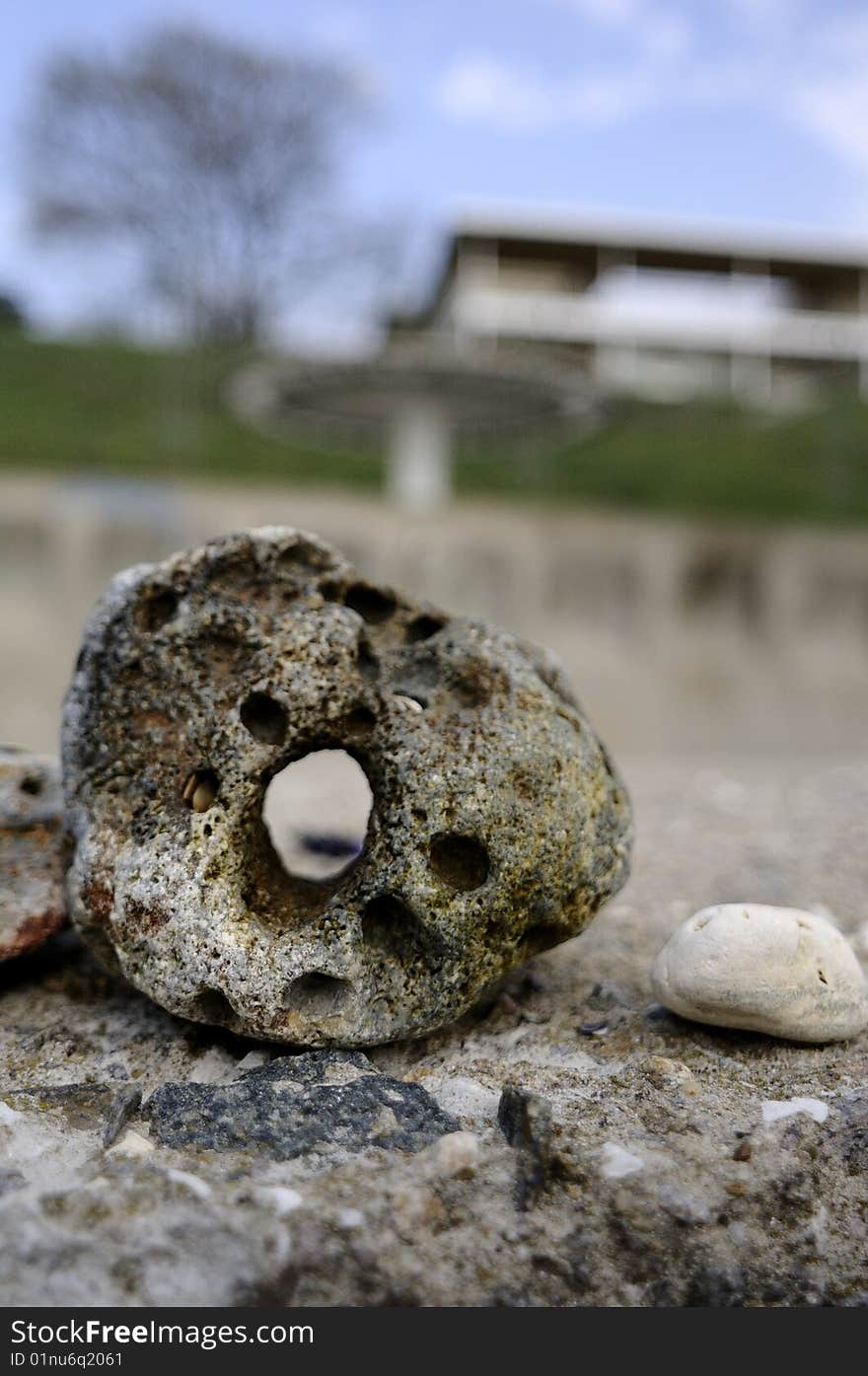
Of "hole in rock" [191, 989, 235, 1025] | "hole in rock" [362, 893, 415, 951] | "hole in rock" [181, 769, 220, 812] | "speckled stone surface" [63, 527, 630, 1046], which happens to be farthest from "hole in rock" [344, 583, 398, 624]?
"hole in rock" [191, 989, 235, 1025]

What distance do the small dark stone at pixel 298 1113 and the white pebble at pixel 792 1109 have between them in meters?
0.80

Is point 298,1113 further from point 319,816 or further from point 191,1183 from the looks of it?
point 319,816

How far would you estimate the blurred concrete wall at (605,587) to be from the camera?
14375mm

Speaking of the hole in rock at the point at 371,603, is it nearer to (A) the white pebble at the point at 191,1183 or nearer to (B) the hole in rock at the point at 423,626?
(B) the hole in rock at the point at 423,626

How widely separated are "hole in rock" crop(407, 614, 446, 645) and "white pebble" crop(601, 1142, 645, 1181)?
172cm

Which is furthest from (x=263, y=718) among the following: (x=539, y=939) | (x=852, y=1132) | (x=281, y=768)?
(x=852, y=1132)

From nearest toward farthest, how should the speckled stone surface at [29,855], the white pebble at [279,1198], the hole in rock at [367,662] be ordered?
1. the white pebble at [279,1198]
2. the hole in rock at [367,662]
3. the speckled stone surface at [29,855]

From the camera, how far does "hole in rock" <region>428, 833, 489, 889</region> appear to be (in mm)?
3121

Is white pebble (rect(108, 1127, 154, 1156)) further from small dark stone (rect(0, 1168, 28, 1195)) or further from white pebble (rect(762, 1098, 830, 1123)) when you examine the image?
white pebble (rect(762, 1098, 830, 1123))

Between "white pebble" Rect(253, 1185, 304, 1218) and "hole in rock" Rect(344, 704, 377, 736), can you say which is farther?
"hole in rock" Rect(344, 704, 377, 736)

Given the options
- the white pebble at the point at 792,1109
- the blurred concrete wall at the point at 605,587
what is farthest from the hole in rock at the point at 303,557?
the blurred concrete wall at the point at 605,587

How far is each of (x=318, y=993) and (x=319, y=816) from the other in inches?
127

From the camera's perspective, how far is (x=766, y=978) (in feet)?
10.1

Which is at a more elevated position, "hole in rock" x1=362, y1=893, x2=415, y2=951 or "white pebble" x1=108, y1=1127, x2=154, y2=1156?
"hole in rock" x1=362, y1=893, x2=415, y2=951
